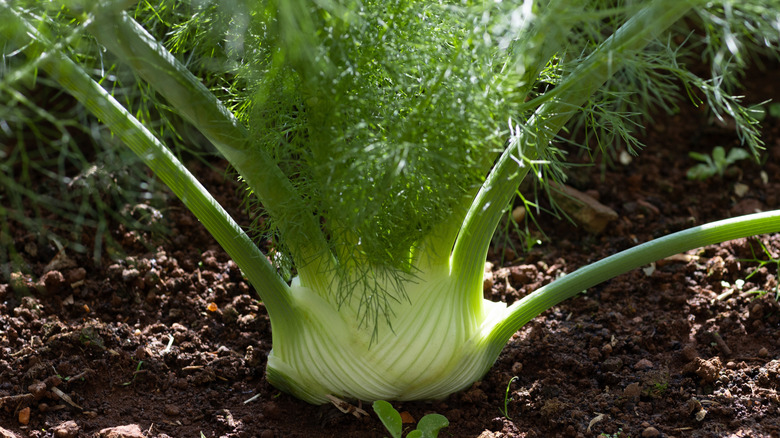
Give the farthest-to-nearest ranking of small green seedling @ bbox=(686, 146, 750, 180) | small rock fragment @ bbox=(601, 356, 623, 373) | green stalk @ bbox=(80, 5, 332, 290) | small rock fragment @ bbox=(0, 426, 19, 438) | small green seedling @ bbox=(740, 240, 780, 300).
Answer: small green seedling @ bbox=(686, 146, 750, 180) < small green seedling @ bbox=(740, 240, 780, 300) < small rock fragment @ bbox=(601, 356, 623, 373) < small rock fragment @ bbox=(0, 426, 19, 438) < green stalk @ bbox=(80, 5, 332, 290)

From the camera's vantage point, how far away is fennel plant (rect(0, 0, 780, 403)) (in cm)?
123

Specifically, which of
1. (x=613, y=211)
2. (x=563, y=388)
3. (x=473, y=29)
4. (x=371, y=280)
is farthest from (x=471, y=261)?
(x=613, y=211)

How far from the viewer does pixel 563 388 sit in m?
1.58

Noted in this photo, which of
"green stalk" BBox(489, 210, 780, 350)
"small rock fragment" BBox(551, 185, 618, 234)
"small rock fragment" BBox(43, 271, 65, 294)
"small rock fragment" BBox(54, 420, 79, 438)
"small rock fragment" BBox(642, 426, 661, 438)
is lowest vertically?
"small rock fragment" BBox(642, 426, 661, 438)

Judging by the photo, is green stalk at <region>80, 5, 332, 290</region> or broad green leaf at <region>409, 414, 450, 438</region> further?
broad green leaf at <region>409, 414, 450, 438</region>

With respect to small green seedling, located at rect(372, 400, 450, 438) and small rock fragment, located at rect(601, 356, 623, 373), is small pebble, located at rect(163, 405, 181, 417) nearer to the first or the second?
small green seedling, located at rect(372, 400, 450, 438)

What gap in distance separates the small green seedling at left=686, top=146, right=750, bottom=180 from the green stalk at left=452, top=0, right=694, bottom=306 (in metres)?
1.09

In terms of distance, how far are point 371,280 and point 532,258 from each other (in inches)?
27.4

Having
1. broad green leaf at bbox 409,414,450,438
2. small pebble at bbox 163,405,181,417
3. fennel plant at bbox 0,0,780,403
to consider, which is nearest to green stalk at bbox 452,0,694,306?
fennel plant at bbox 0,0,780,403

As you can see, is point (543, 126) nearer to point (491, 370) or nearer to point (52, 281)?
point (491, 370)

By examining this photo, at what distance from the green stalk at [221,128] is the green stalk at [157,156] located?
0.07 m

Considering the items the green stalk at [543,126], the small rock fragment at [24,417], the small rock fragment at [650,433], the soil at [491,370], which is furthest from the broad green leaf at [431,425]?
the small rock fragment at [24,417]

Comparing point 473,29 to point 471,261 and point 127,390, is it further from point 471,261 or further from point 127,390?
point 127,390

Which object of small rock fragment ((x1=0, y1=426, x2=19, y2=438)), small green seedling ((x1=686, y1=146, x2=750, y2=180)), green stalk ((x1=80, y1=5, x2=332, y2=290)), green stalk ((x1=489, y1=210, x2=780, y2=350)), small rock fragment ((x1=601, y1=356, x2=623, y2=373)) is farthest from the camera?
small green seedling ((x1=686, y1=146, x2=750, y2=180))
